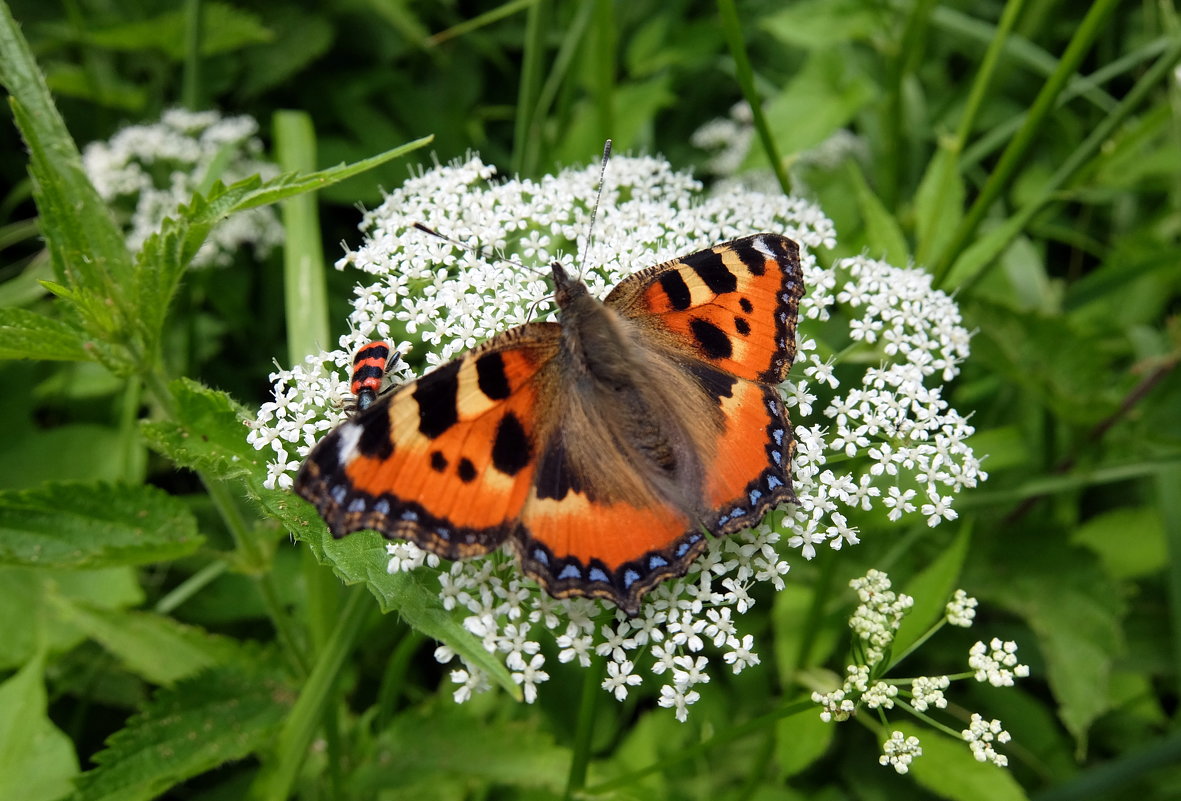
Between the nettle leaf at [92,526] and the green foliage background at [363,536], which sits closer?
the nettle leaf at [92,526]

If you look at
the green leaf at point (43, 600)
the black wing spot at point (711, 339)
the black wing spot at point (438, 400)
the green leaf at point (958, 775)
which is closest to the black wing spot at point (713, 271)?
the black wing spot at point (711, 339)

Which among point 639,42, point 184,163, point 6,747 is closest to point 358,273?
point 184,163

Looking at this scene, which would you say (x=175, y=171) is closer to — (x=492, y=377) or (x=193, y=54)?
(x=193, y=54)

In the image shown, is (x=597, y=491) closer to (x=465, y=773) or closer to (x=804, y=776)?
(x=465, y=773)

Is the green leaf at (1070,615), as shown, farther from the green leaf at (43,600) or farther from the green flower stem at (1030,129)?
the green leaf at (43,600)

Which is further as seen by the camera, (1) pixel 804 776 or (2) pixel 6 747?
(1) pixel 804 776

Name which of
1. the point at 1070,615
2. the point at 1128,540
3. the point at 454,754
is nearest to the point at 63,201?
the point at 454,754
